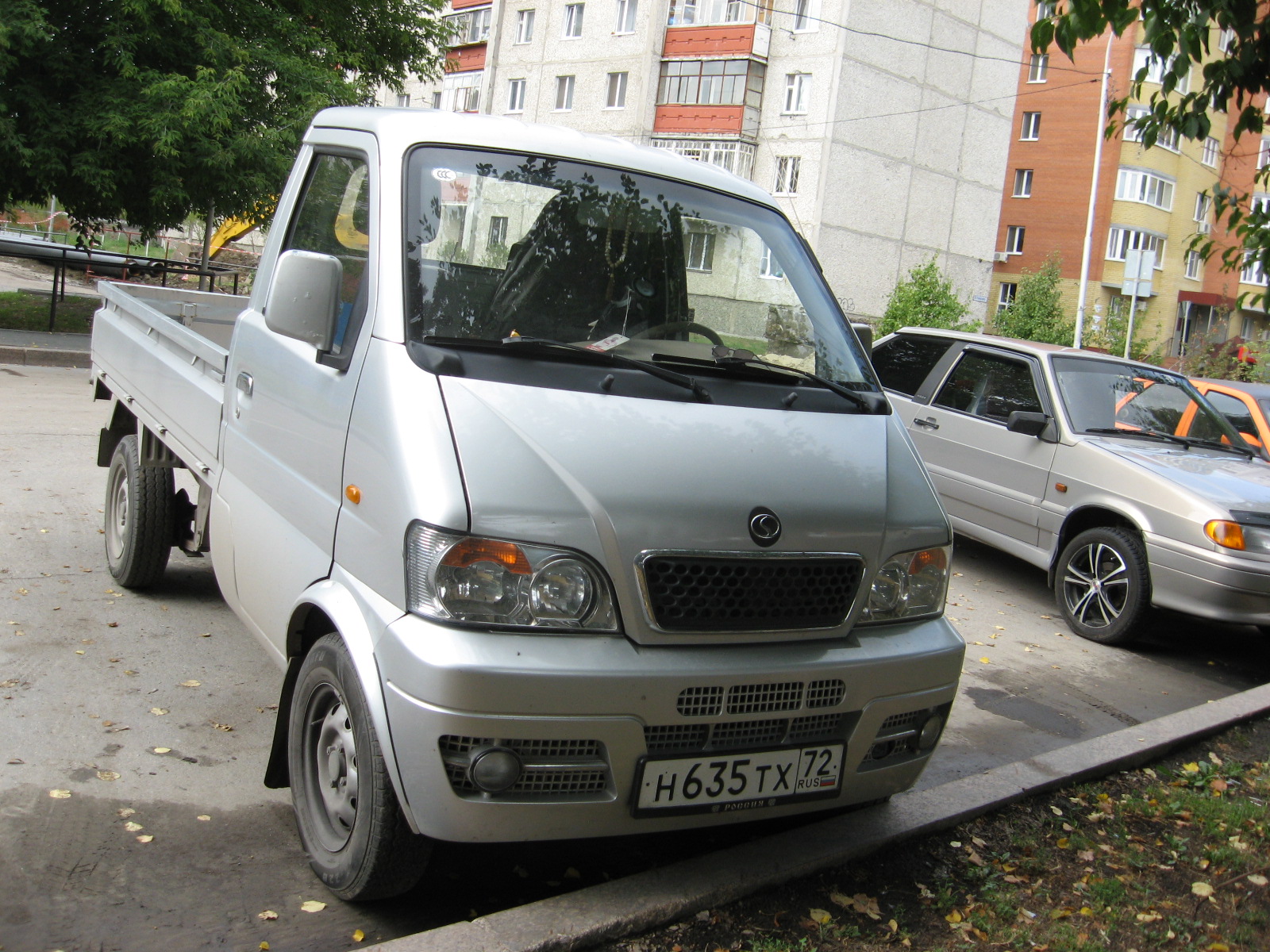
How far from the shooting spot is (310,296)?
336 centimetres

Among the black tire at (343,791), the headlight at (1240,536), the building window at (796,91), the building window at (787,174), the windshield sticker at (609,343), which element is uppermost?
the building window at (796,91)

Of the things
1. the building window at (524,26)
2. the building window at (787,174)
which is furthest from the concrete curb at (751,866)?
the building window at (524,26)

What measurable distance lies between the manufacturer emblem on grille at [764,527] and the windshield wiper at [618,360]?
42cm

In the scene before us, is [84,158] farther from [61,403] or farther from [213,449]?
[213,449]

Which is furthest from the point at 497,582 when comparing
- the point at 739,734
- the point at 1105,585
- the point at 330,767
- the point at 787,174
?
the point at 787,174

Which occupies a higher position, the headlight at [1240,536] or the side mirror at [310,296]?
the side mirror at [310,296]

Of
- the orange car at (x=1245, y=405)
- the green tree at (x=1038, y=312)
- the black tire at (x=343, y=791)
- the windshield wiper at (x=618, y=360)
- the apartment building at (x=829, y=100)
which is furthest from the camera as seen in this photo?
the green tree at (x=1038, y=312)

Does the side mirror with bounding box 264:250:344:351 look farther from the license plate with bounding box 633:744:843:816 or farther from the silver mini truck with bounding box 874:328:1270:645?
the silver mini truck with bounding box 874:328:1270:645

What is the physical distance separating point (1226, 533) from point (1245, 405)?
4625mm

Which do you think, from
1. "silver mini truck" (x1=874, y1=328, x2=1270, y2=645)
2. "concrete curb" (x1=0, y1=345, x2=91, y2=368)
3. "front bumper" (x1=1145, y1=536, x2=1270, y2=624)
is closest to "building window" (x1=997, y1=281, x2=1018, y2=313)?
"concrete curb" (x1=0, y1=345, x2=91, y2=368)

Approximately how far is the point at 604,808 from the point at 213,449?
2.38 meters

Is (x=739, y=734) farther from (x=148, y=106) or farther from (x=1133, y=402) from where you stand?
(x=148, y=106)

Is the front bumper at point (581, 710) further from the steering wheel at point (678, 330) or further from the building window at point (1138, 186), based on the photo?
the building window at point (1138, 186)

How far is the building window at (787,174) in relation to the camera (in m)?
42.8
